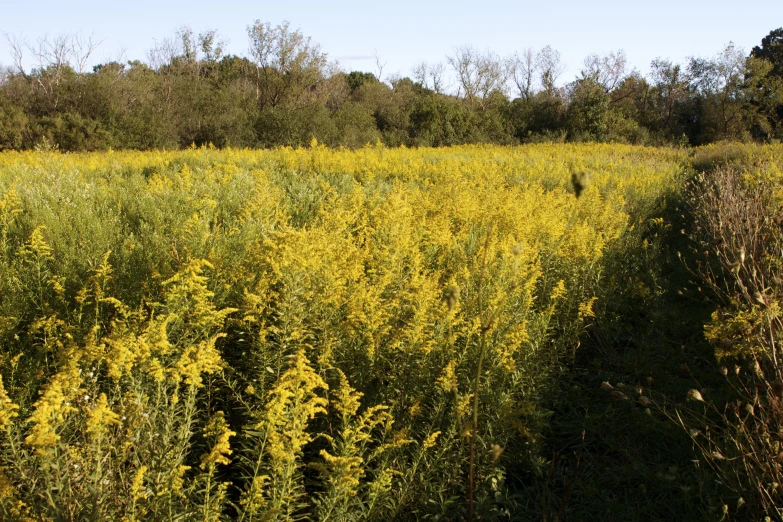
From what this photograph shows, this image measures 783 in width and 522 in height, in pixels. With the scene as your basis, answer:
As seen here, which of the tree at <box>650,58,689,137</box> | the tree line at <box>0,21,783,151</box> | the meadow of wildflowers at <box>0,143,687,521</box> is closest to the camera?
the meadow of wildflowers at <box>0,143,687,521</box>

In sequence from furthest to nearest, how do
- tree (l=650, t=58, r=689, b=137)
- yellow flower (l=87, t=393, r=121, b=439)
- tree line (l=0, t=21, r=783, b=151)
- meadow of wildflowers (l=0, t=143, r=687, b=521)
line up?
tree (l=650, t=58, r=689, b=137) < tree line (l=0, t=21, r=783, b=151) < meadow of wildflowers (l=0, t=143, r=687, b=521) < yellow flower (l=87, t=393, r=121, b=439)

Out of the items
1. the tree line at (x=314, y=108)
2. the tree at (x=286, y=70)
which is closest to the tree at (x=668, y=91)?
the tree line at (x=314, y=108)

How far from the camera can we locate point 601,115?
23531 millimetres

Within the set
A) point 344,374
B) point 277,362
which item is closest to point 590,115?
point 344,374

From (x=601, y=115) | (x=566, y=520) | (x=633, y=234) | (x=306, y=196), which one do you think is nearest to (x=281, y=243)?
(x=566, y=520)

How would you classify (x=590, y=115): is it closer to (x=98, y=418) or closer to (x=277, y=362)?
(x=277, y=362)

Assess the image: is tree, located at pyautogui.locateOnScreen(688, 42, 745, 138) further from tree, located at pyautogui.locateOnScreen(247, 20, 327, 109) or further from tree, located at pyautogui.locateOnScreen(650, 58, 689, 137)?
tree, located at pyautogui.locateOnScreen(247, 20, 327, 109)

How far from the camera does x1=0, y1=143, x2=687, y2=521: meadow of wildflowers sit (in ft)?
5.76

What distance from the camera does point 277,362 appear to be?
245 centimetres

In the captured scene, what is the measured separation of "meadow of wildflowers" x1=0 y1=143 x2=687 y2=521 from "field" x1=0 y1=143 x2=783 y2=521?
2 centimetres

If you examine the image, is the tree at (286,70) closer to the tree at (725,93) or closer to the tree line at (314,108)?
the tree line at (314,108)

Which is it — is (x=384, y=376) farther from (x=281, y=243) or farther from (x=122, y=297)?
(x=122, y=297)

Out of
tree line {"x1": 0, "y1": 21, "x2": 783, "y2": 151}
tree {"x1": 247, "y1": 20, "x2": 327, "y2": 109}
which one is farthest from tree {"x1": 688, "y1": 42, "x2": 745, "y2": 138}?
tree {"x1": 247, "y1": 20, "x2": 327, "y2": 109}

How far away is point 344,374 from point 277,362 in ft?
1.09
